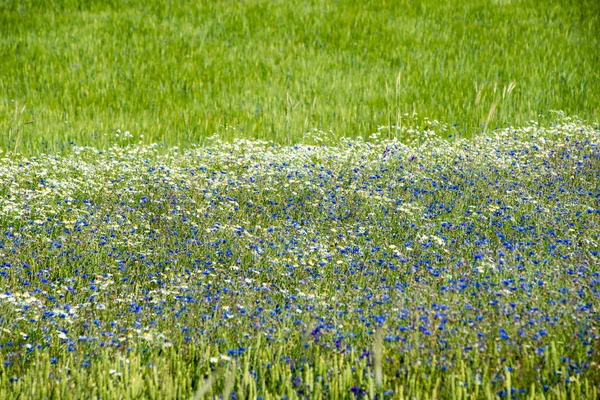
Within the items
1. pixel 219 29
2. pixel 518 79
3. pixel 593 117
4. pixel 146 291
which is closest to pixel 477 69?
pixel 518 79

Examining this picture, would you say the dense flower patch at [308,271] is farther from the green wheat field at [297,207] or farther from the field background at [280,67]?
the field background at [280,67]

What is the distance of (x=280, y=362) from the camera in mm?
3410

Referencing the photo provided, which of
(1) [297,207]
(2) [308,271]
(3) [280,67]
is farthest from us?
(3) [280,67]

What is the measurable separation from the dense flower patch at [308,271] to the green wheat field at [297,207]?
0.09 ft

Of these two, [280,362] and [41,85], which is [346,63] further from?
[280,362]

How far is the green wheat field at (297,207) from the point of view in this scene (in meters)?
3.31

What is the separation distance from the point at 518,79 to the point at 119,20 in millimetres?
7880

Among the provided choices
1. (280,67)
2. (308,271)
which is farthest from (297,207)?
(280,67)

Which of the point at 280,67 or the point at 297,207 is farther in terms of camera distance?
the point at 280,67

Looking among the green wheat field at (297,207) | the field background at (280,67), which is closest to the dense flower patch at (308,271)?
the green wheat field at (297,207)

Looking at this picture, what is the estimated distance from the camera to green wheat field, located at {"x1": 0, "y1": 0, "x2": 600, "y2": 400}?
3.31m

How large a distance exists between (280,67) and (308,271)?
6.63m

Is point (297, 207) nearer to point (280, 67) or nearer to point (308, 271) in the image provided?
point (308, 271)

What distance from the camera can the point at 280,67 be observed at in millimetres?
10758
